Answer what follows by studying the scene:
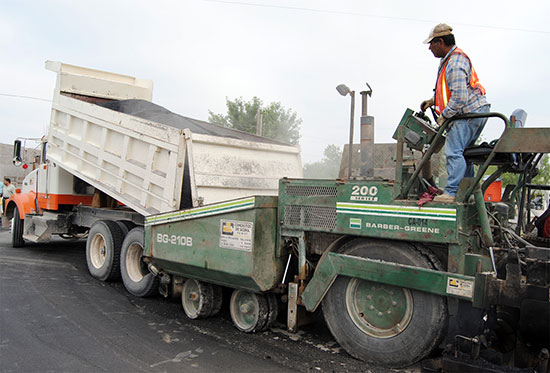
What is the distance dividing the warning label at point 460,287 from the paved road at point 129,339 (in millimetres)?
938

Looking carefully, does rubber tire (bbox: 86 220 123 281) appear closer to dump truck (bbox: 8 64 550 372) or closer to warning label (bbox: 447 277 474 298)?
dump truck (bbox: 8 64 550 372)

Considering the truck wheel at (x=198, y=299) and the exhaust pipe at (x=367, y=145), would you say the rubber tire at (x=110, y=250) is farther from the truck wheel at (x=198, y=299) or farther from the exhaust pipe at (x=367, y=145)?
the exhaust pipe at (x=367, y=145)

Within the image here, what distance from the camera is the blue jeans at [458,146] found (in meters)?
3.58

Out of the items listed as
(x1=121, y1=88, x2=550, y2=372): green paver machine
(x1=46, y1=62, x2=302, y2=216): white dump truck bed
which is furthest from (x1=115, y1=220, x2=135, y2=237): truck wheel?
(x1=121, y1=88, x2=550, y2=372): green paver machine

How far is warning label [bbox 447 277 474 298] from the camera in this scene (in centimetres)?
318

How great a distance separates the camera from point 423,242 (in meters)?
3.57

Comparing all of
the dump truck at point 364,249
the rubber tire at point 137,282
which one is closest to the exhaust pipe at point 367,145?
the dump truck at point 364,249

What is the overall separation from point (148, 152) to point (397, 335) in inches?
154

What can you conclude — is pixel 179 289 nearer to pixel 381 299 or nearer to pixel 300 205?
pixel 300 205

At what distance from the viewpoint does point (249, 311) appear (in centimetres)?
459

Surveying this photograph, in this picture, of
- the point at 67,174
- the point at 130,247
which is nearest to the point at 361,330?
the point at 130,247

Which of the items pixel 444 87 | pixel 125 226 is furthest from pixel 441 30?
pixel 125 226

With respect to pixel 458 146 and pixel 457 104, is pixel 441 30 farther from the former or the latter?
pixel 458 146

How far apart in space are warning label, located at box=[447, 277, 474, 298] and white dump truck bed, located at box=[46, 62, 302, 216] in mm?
3066
